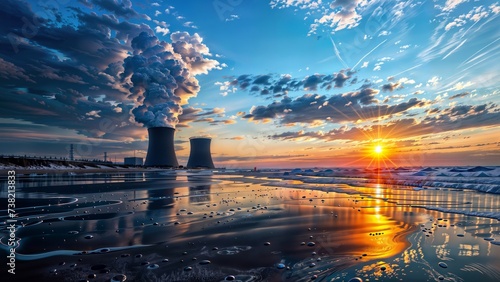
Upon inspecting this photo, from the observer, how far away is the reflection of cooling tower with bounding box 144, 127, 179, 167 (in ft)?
173

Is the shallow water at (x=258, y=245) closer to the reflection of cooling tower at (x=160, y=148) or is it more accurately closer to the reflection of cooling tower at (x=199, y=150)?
the reflection of cooling tower at (x=160, y=148)

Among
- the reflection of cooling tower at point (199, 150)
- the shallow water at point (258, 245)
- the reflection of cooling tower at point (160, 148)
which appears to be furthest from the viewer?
the reflection of cooling tower at point (199, 150)

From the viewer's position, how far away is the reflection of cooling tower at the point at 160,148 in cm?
5272

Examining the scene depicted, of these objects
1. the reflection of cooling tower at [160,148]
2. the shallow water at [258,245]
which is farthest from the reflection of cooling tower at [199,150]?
the shallow water at [258,245]

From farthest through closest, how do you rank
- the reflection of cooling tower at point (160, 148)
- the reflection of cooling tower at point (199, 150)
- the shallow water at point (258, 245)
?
the reflection of cooling tower at point (199, 150) < the reflection of cooling tower at point (160, 148) < the shallow water at point (258, 245)

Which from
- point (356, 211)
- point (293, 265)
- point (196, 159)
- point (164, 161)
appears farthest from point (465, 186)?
point (196, 159)

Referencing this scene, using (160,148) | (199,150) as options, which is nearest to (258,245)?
(160,148)

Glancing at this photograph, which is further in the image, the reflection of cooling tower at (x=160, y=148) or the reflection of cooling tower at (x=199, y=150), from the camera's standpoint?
the reflection of cooling tower at (x=199, y=150)

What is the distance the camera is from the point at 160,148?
174 feet

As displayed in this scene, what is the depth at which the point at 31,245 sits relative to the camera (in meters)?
3.78

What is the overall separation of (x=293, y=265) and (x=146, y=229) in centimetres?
297

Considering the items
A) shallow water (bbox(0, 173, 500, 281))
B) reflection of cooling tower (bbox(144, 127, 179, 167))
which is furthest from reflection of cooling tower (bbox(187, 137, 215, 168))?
shallow water (bbox(0, 173, 500, 281))

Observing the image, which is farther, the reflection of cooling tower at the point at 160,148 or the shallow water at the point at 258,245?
the reflection of cooling tower at the point at 160,148

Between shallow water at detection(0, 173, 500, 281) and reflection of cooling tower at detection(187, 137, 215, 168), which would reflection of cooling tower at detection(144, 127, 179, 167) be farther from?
shallow water at detection(0, 173, 500, 281)
